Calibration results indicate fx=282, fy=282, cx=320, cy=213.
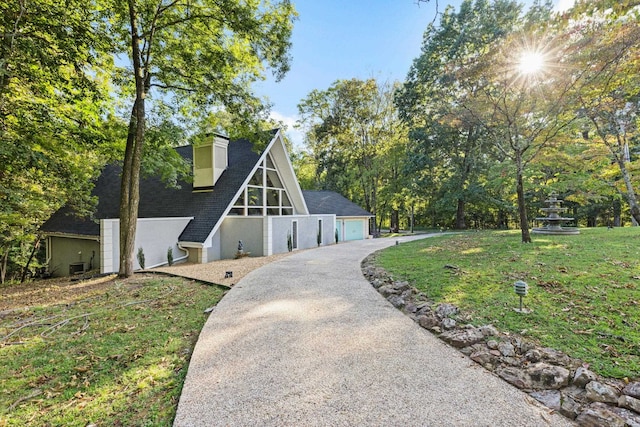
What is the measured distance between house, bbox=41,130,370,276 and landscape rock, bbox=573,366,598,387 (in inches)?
444

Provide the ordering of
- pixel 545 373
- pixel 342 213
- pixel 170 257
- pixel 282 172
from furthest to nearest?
pixel 342 213 < pixel 282 172 < pixel 170 257 < pixel 545 373

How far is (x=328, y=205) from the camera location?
21000mm

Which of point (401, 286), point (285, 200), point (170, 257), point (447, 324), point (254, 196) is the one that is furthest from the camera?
point (285, 200)

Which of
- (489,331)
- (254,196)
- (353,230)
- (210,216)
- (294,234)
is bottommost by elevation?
(489,331)

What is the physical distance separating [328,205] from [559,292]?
1630 cm

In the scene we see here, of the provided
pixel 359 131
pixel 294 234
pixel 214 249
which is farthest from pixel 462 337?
pixel 359 131

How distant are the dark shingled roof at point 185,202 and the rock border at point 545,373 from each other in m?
9.88

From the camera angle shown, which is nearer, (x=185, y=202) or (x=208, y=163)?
(x=185, y=202)

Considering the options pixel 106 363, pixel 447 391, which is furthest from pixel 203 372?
pixel 447 391

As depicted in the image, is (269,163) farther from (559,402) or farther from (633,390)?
(633,390)

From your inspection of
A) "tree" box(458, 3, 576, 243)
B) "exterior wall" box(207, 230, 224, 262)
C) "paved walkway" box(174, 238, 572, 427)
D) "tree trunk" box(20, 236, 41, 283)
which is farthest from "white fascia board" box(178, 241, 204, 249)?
"tree" box(458, 3, 576, 243)

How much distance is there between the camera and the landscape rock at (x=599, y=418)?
2480mm

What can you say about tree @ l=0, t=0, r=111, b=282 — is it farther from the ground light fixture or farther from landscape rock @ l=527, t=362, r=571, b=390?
the ground light fixture

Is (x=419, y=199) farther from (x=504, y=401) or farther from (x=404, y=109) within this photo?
(x=504, y=401)
